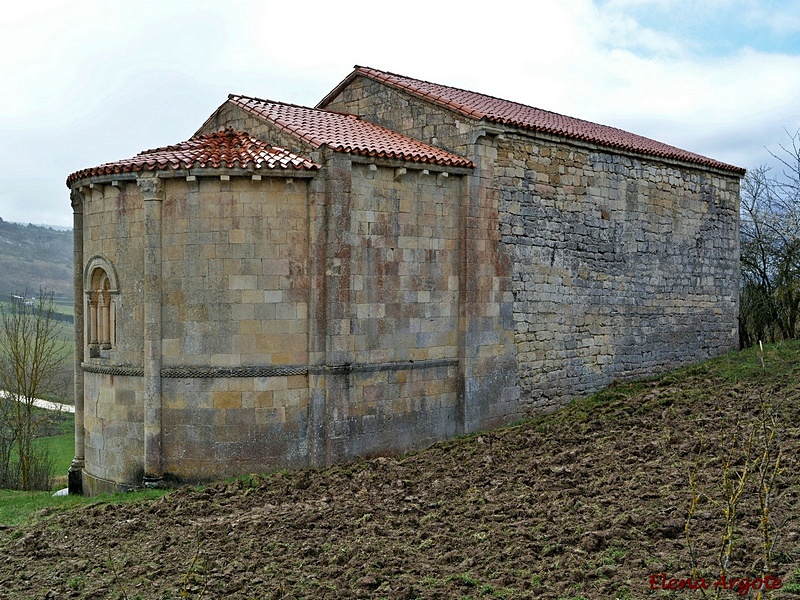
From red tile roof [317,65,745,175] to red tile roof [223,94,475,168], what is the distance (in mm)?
813

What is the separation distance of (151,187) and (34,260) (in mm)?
81825

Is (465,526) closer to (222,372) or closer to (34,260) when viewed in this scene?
(222,372)

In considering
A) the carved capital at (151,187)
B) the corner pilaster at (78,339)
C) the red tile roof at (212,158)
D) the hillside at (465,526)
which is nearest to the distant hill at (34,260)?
the corner pilaster at (78,339)

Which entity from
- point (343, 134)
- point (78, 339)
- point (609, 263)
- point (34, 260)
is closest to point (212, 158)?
point (343, 134)

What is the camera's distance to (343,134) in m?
12.1

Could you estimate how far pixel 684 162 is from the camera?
55.1 ft

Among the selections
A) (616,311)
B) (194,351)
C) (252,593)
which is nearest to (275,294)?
(194,351)

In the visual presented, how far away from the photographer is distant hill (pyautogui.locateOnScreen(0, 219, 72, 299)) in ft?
238

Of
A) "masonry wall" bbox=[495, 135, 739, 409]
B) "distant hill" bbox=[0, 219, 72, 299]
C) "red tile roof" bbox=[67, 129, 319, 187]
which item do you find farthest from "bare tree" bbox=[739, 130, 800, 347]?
"distant hill" bbox=[0, 219, 72, 299]

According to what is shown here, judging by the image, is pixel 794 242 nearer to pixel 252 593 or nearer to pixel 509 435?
pixel 509 435

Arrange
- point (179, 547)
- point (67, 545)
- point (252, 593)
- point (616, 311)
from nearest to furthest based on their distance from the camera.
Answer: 1. point (252, 593)
2. point (179, 547)
3. point (67, 545)
4. point (616, 311)

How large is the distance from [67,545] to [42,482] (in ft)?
37.0
